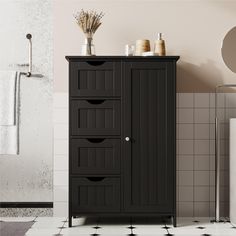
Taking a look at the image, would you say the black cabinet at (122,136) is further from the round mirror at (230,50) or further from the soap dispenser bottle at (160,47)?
the round mirror at (230,50)

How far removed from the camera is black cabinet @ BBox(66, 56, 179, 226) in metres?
3.77

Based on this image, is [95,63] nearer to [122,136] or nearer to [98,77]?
[98,77]

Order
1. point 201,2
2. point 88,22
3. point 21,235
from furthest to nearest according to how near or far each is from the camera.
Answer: point 201,2, point 88,22, point 21,235

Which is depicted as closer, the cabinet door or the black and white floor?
the black and white floor

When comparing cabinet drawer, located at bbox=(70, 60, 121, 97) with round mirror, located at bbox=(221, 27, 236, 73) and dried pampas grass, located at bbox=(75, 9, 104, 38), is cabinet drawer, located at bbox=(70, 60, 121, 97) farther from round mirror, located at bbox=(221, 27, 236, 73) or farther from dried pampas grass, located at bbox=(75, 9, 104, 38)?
round mirror, located at bbox=(221, 27, 236, 73)

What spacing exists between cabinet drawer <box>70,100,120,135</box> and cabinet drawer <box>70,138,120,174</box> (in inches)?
3.3

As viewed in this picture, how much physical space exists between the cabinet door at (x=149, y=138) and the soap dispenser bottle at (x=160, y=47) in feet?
0.81

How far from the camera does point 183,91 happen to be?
4246 millimetres

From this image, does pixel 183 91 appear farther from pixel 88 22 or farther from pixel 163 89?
pixel 88 22

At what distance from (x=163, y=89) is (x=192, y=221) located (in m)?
1.22

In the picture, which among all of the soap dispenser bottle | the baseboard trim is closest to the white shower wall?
the baseboard trim

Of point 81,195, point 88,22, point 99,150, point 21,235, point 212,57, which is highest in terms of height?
point 88,22

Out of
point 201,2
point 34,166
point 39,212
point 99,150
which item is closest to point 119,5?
point 201,2

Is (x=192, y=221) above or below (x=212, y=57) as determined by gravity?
below
